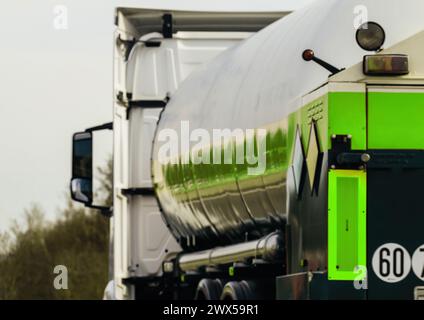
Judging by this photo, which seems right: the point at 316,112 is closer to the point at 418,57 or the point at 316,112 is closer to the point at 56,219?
the point at 418,57

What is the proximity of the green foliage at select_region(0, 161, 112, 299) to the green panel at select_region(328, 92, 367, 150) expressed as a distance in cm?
3485

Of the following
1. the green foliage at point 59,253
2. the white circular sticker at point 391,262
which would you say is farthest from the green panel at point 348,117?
the green foliage at point 59,253

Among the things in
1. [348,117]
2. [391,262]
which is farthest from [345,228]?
[348,117]

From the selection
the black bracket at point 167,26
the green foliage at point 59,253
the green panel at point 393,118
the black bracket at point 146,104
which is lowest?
the green foliage at point 59,253

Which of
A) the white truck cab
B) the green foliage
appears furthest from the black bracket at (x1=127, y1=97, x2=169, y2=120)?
the green foliage

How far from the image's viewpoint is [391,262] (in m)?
9.05

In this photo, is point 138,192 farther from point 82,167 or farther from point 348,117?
point 348,117

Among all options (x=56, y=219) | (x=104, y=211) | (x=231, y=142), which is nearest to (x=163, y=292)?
(x=104, y=211)

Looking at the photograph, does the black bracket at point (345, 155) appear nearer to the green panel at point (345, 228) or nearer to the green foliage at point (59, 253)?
the green panel at point (345, 228)

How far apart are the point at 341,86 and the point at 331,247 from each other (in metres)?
0.90

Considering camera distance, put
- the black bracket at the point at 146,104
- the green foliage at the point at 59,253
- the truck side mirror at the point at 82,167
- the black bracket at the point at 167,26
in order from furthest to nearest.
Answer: the green foliage at the point at 59,253 → the black bracket at the point at 167,26 → the black bracket at the point at 146,104 → the truck side mirror at the point at 82,167

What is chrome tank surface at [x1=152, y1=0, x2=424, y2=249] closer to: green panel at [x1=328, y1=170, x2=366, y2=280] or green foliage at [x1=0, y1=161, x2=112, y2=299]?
green panel at [x1=328, y1=170, x2=366, y2=280]

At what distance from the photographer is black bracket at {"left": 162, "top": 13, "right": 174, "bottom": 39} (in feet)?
52.1

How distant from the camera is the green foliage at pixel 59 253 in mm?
46344
